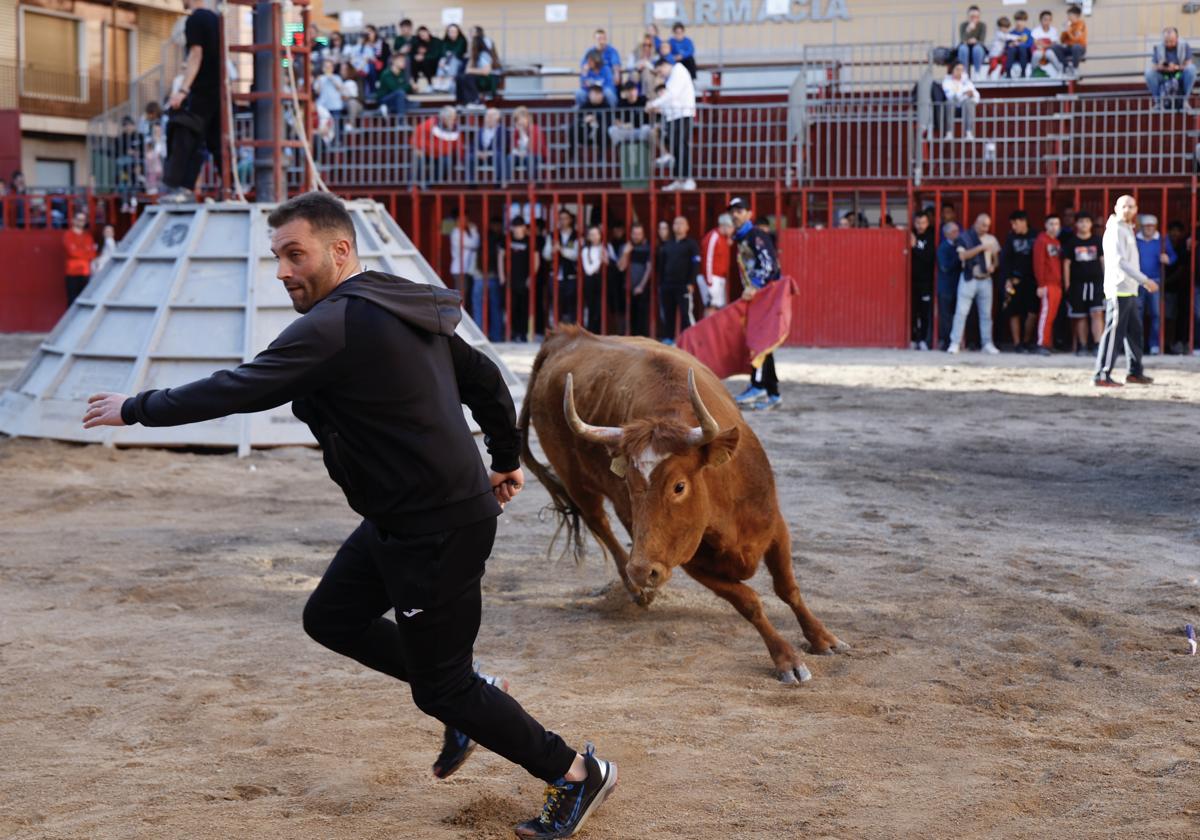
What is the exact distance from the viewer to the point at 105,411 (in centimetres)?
376

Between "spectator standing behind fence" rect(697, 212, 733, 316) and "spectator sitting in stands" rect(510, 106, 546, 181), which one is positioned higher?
"spectator sitting in stands" rect(510, 106, 546, 181)

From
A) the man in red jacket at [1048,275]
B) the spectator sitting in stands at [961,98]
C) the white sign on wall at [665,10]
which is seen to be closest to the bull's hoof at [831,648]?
the man in red jacket at [1048,275]

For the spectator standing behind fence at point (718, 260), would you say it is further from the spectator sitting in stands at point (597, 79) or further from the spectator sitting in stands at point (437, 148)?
the spectator sitting in stands at point (437, 148)

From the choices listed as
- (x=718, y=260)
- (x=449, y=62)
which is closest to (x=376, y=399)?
(x=718, y=260)

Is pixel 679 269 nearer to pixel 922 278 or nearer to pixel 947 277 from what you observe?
pixel 922 278

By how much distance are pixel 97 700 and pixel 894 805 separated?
9.77ft

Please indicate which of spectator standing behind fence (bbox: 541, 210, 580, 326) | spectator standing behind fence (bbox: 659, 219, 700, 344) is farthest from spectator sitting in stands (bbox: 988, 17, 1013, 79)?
spectator standing behind fence (bbox: 541, 210, 580, 326)

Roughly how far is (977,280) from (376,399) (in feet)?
58.4

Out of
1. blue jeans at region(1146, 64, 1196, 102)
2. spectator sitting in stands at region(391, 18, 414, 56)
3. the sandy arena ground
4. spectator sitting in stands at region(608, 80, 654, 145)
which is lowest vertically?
the sandy arena ground

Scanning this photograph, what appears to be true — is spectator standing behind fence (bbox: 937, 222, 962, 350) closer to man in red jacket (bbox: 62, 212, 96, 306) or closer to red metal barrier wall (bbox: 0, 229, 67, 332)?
man in red jacket (bbox: 62, 212, 96, 306)

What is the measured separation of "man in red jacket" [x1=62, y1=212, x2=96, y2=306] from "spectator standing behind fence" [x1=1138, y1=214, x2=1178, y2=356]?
652 inches

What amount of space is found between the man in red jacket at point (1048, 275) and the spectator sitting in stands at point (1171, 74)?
2.28 metres

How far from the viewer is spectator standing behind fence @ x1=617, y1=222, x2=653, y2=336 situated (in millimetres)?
22094

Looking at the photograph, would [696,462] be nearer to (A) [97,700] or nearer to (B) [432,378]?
(B) [432,378]
